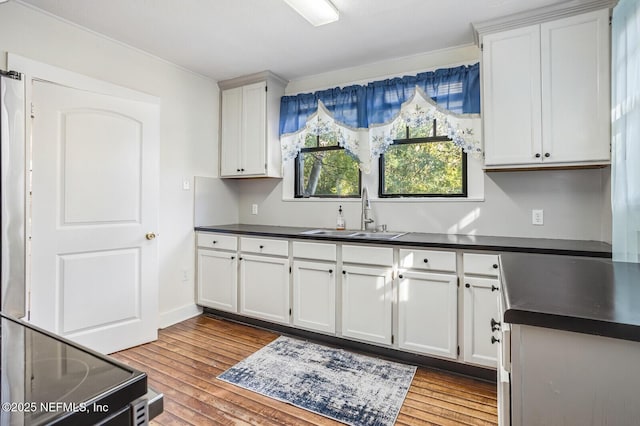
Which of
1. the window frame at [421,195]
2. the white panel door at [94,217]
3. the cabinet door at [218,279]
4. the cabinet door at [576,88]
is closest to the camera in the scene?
the cabinet door at [576,88]

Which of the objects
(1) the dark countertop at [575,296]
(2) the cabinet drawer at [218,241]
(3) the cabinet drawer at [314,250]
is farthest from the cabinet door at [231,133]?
(1) the dark countertop at [575,296]

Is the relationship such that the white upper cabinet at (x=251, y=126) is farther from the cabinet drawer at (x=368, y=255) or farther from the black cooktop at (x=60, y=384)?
the black cooktop at (x=60, y=384)

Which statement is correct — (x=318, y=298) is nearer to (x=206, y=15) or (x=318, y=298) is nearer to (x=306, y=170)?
(x=306, y=170)

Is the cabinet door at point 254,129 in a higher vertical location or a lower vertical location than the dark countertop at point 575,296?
higher

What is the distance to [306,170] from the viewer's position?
142 inches

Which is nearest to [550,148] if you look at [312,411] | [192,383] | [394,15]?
[394,15]

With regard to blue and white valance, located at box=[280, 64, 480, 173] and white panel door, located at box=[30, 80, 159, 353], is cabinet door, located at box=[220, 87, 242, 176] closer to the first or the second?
blue and white valance, located at box=[280, 64, 480, 173]

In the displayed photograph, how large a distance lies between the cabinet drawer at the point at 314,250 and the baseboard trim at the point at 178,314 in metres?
1.40

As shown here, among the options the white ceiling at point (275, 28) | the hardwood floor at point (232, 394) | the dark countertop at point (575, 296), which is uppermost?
the white ceiling at point (275, 28)

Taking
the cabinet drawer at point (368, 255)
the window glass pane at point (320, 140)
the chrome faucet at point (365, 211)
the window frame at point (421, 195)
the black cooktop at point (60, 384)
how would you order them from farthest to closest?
1. the window glass pane at point (320, 140)
2. the chrome faucet at point (365, 211)
3. the window frame at point (421, 195)
4. the cabinet drawer at point (368, 255)
5. the black cooktop at point (60, 384)

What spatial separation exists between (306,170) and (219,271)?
1402 mm

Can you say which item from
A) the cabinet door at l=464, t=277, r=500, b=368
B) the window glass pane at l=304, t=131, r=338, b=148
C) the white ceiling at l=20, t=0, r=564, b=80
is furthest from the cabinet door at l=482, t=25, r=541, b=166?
the window glass pane at l=304, t=131, r=338, b=148

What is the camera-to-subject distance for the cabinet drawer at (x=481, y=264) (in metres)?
2.11

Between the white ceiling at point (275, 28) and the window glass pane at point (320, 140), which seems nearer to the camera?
the white ceiling at point (275, 28)
